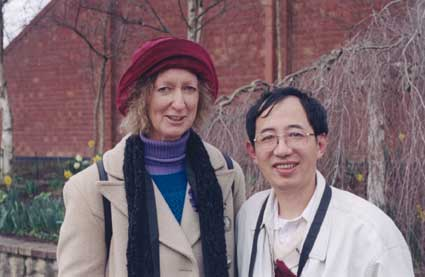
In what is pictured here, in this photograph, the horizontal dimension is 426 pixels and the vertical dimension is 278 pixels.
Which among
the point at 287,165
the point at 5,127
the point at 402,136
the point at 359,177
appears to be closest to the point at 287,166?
the point at 287,165

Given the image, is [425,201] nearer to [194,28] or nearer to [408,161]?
[408,161]

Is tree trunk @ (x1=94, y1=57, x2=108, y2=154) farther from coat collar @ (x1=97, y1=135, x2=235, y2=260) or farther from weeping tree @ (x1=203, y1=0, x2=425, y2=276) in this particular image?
coat collar @ (x1=97, y1=135, x2=235, y2=260)

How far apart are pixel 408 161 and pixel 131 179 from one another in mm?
2431

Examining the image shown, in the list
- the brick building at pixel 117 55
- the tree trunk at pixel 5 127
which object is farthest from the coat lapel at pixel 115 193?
the tree trunk at pixel 5 127

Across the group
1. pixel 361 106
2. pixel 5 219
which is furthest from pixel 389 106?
pixel 5 219

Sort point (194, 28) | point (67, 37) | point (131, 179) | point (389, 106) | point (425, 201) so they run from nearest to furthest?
point (131, 179) → point (425, 201) → point (389, 106) → point (194, 28) → point (67, 37)

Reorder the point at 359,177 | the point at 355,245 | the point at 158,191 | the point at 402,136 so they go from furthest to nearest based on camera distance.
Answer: the point at 359,177, the point at 402,136, the point at 158,191, the point at 355,245

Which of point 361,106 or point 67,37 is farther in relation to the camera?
point 67,37

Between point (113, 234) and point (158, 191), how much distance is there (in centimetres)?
24

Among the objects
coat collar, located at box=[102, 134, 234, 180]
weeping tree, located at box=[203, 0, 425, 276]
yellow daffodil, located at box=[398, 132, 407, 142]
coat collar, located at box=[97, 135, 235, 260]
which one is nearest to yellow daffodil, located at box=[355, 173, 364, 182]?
weeping tree, located at box=[203, 0, 425, 276]

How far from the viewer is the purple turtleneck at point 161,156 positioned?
95.0 inches

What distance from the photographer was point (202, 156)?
2492 mm

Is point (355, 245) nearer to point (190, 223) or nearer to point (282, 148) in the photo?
point (282, 148)

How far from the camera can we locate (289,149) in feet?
6.89
